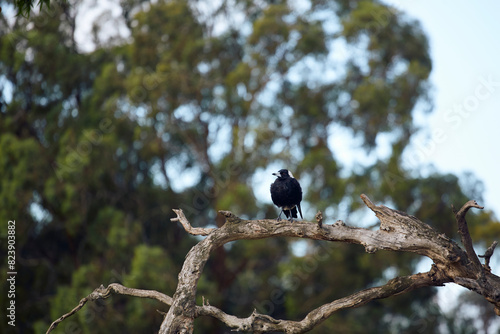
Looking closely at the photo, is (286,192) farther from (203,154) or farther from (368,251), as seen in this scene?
(203,154)

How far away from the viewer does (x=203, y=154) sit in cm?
1839

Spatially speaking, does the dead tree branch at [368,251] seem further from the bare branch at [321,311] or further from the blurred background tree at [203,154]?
the blurred background tree at [203,154]

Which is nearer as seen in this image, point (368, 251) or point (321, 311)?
point (368, 251)

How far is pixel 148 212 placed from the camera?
695 inches

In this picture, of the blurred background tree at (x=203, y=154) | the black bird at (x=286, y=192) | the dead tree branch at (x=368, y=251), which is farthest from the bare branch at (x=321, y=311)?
the blurred background tree at (x=203, y=154)

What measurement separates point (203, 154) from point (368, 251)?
13.1m

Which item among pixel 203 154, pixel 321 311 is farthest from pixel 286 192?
pixel 203 154

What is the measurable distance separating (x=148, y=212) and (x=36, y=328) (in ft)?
15.0

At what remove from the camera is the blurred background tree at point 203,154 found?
15.1 meters

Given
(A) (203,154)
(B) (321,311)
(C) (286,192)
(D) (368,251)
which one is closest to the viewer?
(D) (368,251)

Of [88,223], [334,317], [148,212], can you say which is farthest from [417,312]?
[88,223]

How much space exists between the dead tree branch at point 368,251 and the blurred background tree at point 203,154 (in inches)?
337

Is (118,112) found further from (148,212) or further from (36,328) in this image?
(36,328)

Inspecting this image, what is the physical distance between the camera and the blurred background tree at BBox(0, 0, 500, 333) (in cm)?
1514
